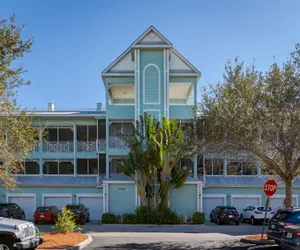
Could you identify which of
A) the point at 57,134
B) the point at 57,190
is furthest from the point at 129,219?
the point at 57,134

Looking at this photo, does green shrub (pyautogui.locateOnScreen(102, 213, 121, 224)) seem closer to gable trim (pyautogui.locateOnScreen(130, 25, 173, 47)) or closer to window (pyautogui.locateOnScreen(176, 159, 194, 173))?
window (pyautogui.locateOnScreen(176, 159, 194, 173))

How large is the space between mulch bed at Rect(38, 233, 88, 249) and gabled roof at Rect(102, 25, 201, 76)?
55.8ft

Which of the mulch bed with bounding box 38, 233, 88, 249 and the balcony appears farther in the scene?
the balcony

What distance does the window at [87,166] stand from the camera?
35.0 metres

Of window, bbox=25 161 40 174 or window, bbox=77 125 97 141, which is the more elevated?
window, bbox=77 125 97 141

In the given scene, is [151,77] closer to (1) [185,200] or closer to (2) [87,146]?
(2) [87,146]

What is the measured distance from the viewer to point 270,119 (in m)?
15.3

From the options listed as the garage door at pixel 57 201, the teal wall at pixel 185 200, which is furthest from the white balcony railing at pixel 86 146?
the teal wall at pixel 185 200

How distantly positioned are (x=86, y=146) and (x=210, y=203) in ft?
39.3

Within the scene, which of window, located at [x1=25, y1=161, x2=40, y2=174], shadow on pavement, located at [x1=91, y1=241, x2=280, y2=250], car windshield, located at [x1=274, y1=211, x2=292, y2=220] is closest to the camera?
car windshield, located at [x1=274, y1=211, x2=292, y2=220]

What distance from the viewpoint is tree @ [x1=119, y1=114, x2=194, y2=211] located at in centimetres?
2762

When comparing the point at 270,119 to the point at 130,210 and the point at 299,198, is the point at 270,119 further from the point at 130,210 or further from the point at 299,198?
the point at 299,198

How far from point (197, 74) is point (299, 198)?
539 inches

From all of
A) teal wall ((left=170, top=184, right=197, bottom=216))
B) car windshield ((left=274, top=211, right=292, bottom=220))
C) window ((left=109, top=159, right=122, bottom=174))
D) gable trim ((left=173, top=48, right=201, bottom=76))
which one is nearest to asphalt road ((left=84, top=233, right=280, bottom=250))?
car windshield ((left=274, top=211, right=292, bottom=220))
